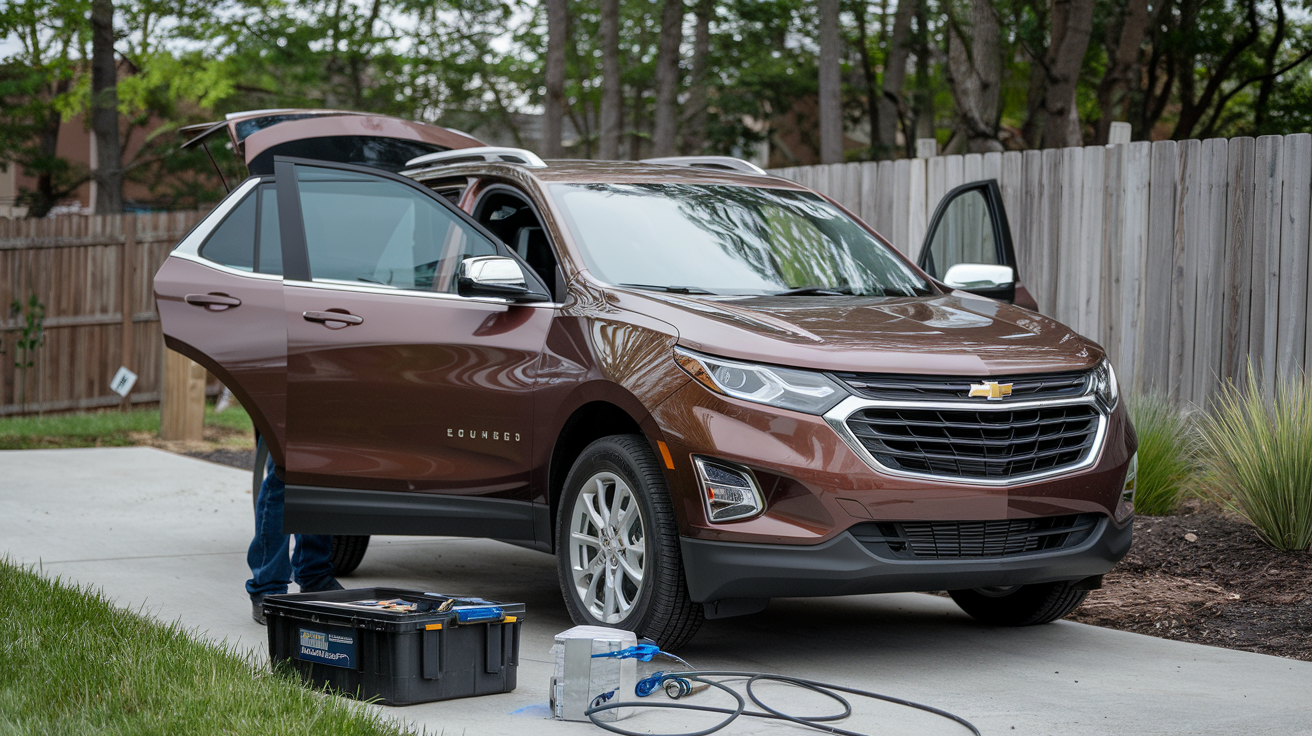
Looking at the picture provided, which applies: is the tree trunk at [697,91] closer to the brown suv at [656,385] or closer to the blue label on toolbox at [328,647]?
the brown suv at [656,385]

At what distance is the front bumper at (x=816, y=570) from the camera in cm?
465

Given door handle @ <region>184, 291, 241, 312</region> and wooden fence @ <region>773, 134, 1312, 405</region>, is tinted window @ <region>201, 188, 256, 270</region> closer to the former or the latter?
door handle @ <region>184, 291, 241, 312</region>

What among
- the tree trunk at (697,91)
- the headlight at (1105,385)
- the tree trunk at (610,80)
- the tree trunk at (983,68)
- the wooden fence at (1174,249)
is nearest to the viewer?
the headlight at (1105,385)

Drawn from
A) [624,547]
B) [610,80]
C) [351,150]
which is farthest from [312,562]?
[610,80]

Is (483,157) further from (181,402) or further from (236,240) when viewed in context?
(181,402)

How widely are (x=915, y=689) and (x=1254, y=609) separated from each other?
2.09 m

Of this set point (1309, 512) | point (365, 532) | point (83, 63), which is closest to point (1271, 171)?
point (1309, 512)

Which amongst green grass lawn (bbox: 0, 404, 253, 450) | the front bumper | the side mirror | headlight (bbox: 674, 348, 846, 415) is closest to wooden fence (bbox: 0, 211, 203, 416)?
green grass lawn (bbox: 0, 404, 253, 450)

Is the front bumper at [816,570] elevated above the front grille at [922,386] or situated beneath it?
situated beneath

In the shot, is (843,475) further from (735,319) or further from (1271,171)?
(1271,171)

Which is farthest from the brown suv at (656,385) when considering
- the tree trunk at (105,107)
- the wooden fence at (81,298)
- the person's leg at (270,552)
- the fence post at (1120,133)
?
the tree trunk at (105,107)

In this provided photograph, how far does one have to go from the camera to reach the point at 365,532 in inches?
232

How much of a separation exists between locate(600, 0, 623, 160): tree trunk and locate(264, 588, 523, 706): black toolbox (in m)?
15.0

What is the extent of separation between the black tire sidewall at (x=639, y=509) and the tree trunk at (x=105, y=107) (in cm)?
1721
